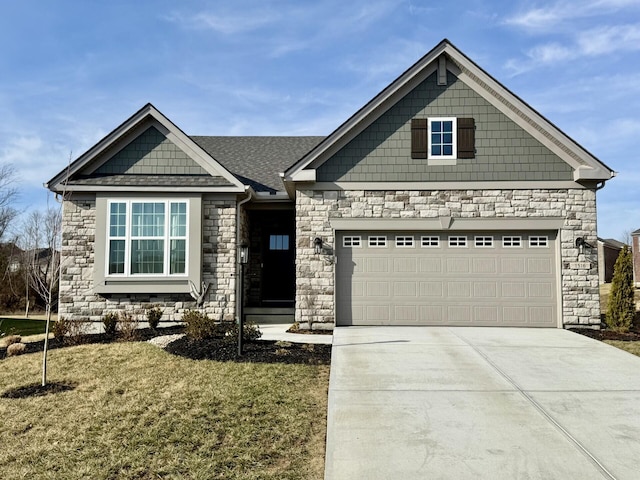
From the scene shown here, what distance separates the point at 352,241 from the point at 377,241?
25.5 inches

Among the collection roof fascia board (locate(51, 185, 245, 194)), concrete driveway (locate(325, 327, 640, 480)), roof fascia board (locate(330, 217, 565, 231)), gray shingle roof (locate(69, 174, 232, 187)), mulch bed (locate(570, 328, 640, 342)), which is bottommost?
concrete driveway (locate(325, 327, 640, 480))

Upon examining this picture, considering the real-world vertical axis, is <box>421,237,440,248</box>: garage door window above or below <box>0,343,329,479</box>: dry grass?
above

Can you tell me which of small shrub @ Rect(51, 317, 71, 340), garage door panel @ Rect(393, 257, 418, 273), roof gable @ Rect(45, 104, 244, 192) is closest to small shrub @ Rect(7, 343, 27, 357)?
small shrub @ Rect(51, 317, 71, 340)

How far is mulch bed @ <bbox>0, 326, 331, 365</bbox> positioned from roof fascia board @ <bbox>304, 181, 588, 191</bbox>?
4.26 m

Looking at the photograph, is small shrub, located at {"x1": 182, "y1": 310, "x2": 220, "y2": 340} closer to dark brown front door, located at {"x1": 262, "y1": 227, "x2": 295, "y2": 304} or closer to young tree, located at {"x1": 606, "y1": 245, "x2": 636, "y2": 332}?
dark brown front door, located at {"x1": 262, "y1": 227, "x2": 295, "y2": 304}

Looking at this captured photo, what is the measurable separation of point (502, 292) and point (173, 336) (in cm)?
808

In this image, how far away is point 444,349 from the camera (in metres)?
8.39

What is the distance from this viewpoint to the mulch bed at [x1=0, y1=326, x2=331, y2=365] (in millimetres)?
7781

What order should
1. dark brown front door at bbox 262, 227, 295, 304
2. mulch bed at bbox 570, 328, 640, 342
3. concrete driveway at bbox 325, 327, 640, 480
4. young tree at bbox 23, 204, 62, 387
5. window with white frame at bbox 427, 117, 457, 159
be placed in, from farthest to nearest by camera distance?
dark brown front door at bbox 262, 227, 295, 304 < window with white frame at bbox 427, 117, 457, 159 < mulch bed at bbox 570, 328, 640, 342 < young tree at bbox 23, 204, 62, 387 < concrete driveway at bbox 325, 327, 640, 480

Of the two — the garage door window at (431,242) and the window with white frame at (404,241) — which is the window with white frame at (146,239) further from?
the garage door window at (431,242)

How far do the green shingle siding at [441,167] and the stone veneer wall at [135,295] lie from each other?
3.32m

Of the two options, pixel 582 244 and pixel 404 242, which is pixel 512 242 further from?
pixel 404 242

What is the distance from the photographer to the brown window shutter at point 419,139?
37.0 ft

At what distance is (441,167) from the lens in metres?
11.3
